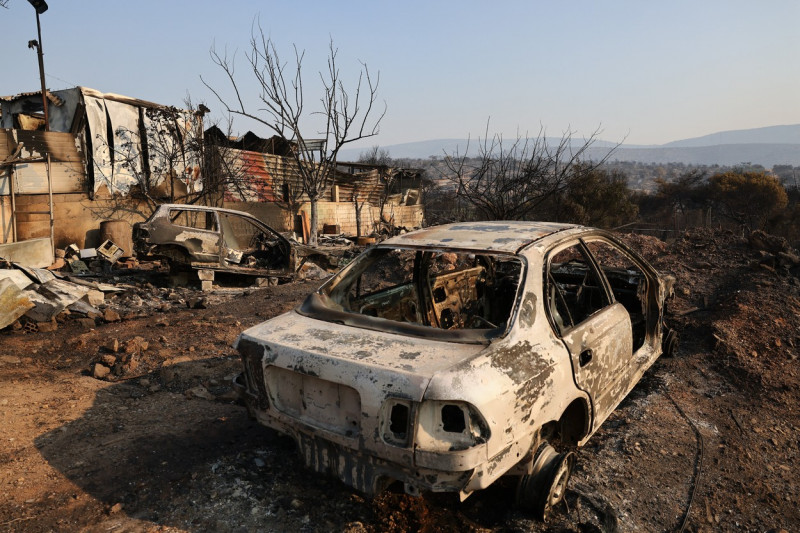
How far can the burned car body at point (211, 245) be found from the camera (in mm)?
8570

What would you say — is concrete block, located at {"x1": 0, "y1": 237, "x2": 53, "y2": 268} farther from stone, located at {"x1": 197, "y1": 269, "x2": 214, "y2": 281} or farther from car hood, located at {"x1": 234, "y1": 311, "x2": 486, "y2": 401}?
car hood, located at {"x1": 234, "y1": 311, "x2": 486, "y2": 401}

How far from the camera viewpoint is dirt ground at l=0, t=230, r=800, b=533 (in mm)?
2660

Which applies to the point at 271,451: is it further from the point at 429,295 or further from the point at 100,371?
the point at 100,371

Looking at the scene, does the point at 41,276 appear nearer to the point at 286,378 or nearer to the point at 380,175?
the point at 286,378

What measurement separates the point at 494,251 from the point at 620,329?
1.19 meters

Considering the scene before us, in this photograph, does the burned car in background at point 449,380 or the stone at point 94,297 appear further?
the stone at point 94,297

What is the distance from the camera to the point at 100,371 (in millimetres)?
4680

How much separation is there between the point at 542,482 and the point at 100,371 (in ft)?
13.6

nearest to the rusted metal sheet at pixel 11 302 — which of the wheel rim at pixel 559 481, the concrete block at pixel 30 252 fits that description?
the concrete block at pixel 30 252

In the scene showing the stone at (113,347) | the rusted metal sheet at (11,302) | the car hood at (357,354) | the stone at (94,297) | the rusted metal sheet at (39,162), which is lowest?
the stone at (113,347)

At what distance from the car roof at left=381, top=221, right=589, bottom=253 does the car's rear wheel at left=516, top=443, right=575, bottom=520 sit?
113 centimetres

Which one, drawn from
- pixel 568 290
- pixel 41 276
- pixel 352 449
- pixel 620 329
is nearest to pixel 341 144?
pixel 41 276

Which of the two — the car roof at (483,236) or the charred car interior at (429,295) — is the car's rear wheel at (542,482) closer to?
the charred car interior at (429,295)

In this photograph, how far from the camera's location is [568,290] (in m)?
4.96
